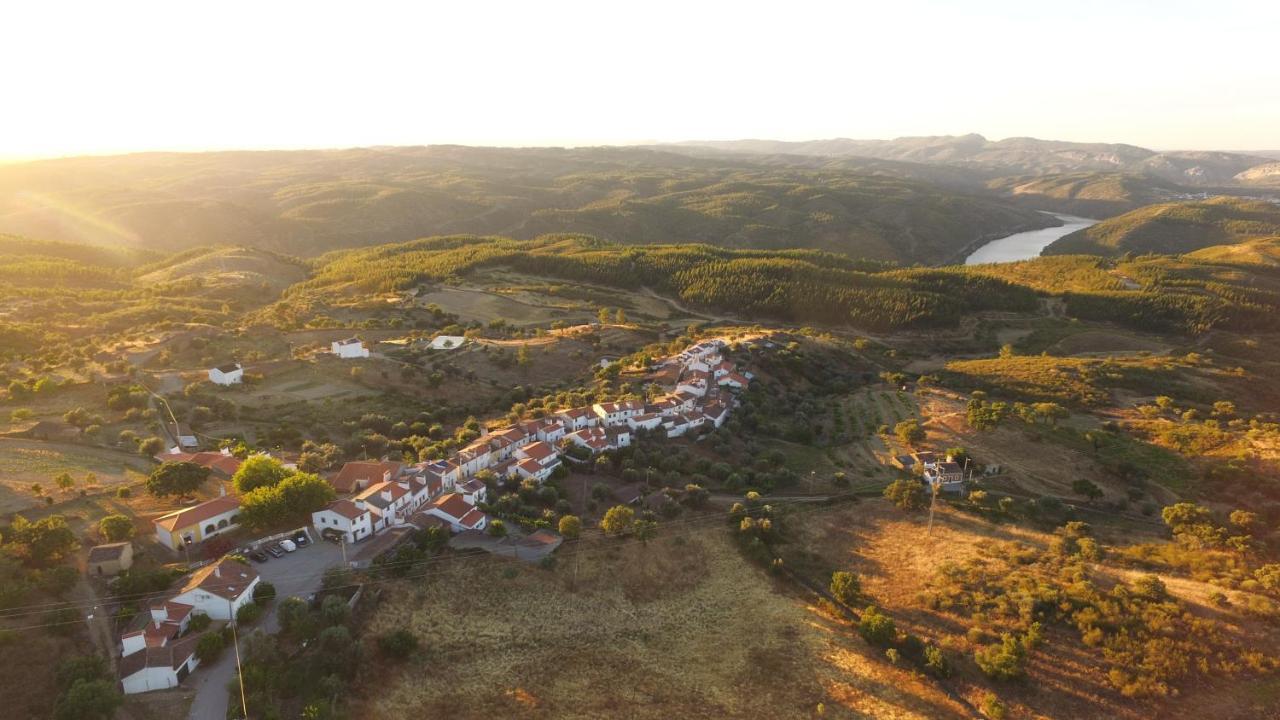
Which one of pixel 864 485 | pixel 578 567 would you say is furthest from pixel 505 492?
pixel 864 485

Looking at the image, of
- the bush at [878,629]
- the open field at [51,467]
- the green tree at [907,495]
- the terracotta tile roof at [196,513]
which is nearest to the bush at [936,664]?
the bush at [878,629]

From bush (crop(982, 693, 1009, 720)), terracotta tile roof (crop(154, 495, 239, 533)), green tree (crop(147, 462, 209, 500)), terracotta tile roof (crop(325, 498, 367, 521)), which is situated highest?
green tree (crop(147, 462, 209, 500))

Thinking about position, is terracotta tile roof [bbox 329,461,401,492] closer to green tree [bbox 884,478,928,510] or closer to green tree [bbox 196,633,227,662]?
green tree [bbox 196,633,227,662]

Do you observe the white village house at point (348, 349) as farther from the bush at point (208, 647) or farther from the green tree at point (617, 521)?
the bush at point (208, 647)

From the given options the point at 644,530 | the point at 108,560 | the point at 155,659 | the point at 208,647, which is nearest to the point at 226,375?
the point at 108,560

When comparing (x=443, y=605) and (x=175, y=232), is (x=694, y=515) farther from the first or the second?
(x=175, y=232)

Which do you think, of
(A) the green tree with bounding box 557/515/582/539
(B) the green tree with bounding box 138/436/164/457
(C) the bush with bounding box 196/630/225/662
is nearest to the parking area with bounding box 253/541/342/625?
(C) the bush with bounding box 196/630/225/662
